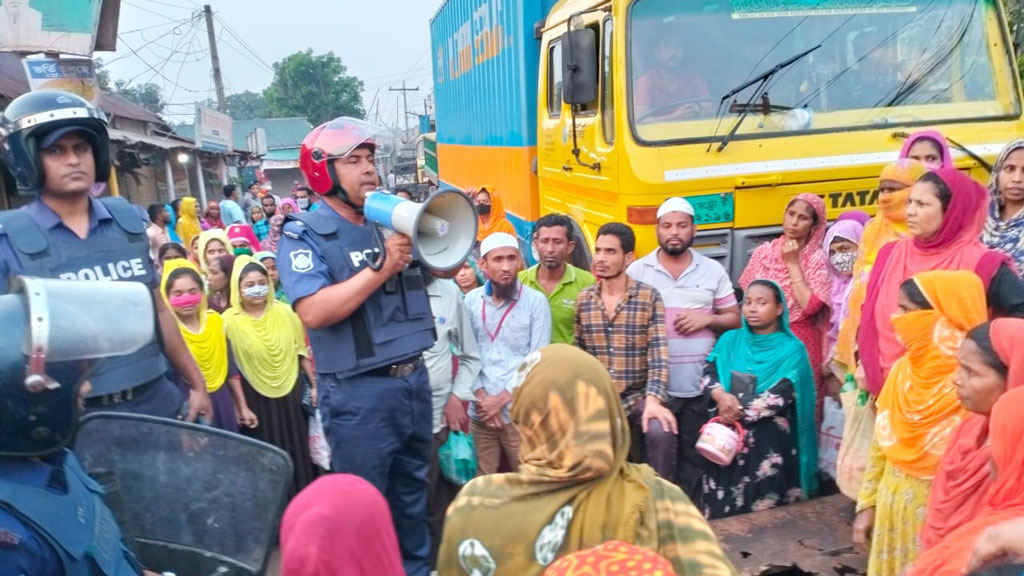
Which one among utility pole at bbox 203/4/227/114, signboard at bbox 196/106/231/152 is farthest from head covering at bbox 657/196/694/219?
utility pole at bbox 203/4/227/114

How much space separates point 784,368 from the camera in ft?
12.1

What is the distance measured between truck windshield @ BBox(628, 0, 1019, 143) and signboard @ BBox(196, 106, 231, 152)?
66.7 feet

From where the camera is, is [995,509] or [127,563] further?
[995,509]

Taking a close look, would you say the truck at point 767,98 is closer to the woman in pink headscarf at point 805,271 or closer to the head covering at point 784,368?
the woman in pink headscarf at point 805,271

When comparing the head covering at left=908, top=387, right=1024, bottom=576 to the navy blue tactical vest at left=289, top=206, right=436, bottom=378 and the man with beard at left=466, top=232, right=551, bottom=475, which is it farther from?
the man with beard at left=466, top=232, right=551, bottom=475

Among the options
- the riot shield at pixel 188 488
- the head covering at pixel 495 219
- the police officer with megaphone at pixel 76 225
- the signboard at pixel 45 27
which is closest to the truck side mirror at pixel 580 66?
the head covering at pixel 495 219

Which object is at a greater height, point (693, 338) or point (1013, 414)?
point (1013, 414)

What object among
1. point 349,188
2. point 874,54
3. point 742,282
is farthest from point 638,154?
point 349,188

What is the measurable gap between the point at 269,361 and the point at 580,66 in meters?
2.53

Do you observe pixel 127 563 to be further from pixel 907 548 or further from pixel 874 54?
pixel 874 54

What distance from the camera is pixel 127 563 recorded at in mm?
1562

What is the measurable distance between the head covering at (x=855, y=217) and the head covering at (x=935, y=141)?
0.36m

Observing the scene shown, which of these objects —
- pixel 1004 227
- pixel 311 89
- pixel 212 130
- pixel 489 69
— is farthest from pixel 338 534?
pixel 311 89

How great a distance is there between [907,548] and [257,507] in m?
2.13
